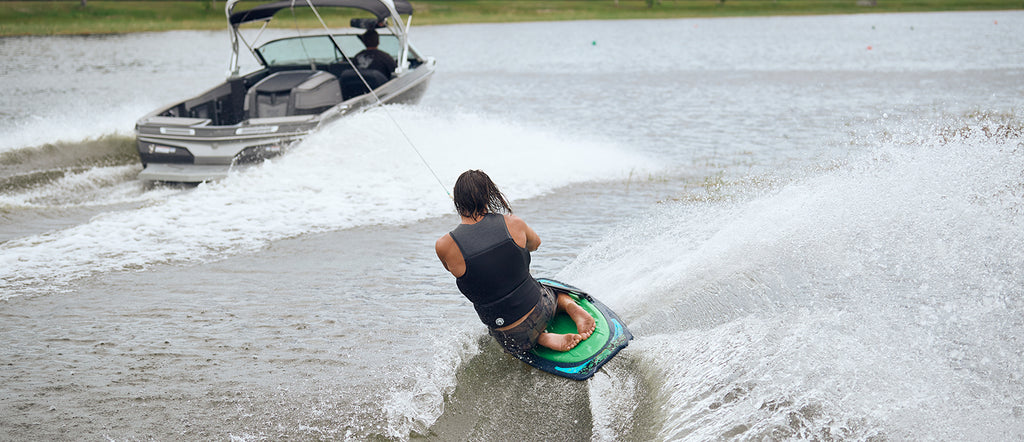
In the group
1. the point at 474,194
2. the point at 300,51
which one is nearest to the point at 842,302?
the point at 474,194

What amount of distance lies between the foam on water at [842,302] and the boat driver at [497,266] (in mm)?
569

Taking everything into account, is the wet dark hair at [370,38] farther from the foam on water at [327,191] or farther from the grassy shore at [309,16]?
the grassy shore at [309,16]

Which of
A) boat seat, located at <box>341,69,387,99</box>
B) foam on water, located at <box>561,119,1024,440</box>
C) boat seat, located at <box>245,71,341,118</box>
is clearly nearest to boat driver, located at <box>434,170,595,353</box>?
foam on water, located at <box>561,119,1024,440</box>

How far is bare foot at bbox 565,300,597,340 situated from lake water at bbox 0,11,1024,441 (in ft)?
0.89

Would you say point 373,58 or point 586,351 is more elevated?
point 373,58

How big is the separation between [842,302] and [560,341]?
1.82 m

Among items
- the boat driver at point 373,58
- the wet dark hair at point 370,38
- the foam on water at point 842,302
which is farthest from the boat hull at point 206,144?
the foam on water at point 842,302

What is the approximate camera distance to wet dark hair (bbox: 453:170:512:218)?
4.22 m

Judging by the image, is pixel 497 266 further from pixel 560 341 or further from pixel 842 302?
pixel 842 302

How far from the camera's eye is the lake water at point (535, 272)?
152 inches

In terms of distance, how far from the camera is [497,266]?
4223mm

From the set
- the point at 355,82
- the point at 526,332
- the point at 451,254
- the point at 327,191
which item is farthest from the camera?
the point at 355,82

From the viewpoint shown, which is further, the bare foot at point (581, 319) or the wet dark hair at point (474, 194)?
the bare foot at point (581, 319)

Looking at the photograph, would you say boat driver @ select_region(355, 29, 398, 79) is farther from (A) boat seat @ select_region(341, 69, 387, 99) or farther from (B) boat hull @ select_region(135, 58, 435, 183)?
(B) boat hull @ select_region(135, 58, 435, 183)
